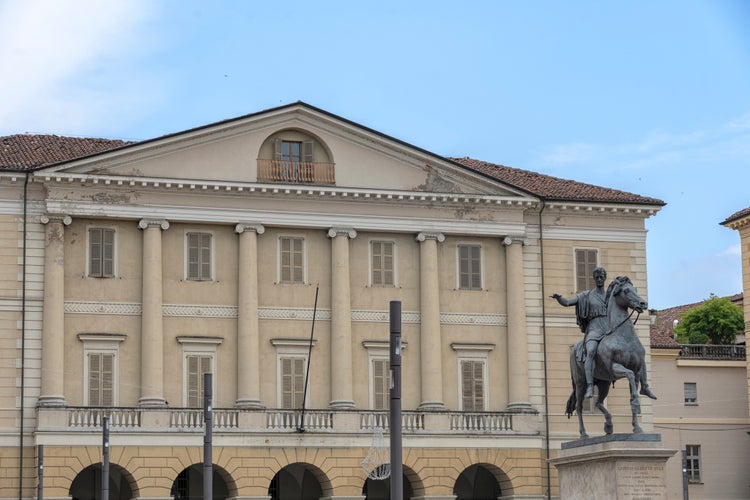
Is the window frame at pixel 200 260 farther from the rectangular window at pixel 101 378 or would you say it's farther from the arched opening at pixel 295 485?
the arched opening at pixel 295 485

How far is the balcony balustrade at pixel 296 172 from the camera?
2185 inches

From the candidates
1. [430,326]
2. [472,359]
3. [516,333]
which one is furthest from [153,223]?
[516,333]

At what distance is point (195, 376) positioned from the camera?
54.0 meters

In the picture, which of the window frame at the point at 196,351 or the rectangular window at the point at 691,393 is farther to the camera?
the rectangular window at the point at 691,393

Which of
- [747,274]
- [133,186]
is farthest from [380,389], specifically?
[747,274]

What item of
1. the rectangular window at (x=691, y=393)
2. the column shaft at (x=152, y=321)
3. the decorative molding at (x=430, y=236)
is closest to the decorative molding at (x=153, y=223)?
the column shaft at (x=152, y=321)

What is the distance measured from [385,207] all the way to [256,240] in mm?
4855

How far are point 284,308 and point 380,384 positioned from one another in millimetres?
4368

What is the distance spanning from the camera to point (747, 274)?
64.6 meters

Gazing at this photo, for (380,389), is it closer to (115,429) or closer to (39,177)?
(115,429)

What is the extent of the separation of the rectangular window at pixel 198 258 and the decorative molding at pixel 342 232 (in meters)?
4.32

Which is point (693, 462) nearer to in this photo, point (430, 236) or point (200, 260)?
point (430, 236)

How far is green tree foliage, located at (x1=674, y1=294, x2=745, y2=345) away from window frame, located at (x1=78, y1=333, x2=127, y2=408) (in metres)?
39.8

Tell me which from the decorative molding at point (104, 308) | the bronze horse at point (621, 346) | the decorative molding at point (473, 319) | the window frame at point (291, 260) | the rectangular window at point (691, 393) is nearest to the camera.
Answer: the bronze horse at point (621, 346)
